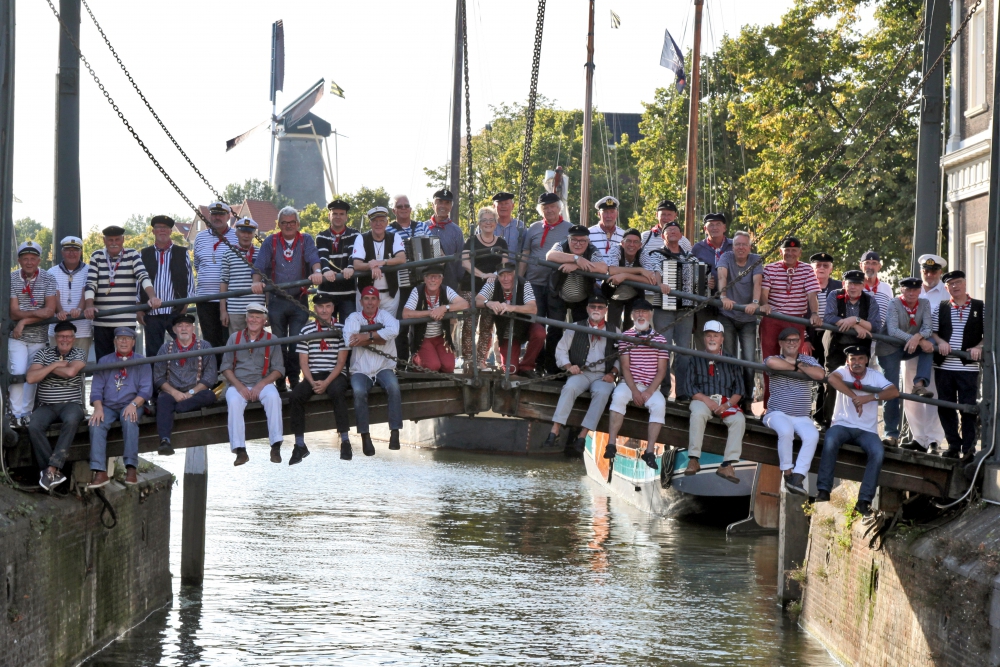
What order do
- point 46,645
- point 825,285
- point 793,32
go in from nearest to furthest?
point 46,645 → point 825,285 → point 793,32

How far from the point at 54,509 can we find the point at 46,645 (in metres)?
1.21

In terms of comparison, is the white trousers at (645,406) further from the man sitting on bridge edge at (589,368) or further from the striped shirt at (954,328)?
the striped shirt at (954,328)

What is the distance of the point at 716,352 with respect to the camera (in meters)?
12.1

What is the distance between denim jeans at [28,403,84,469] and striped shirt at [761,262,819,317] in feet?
20.9

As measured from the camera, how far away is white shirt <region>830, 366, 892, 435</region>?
38.5ft

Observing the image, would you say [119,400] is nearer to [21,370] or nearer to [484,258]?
[21,370]

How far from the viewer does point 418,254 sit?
1189cm

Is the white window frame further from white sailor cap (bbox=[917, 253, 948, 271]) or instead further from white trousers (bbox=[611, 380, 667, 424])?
white trousers (bbox=[611, 380, 667, 424])

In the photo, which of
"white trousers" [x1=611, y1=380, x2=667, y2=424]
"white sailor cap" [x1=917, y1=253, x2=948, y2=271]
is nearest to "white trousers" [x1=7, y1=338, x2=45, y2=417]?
"white trousers" [x1=611, y1=380, x2=667, y2=424]

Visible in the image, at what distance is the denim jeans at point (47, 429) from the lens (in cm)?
1177

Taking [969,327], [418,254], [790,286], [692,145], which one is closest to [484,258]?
[418,254]

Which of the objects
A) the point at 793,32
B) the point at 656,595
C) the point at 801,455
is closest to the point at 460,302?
the point at 801,455

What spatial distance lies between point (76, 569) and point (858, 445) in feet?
24.4

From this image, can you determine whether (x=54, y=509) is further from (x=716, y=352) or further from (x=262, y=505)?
(x=262, y=505)
